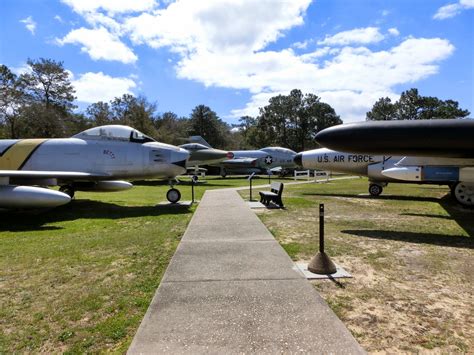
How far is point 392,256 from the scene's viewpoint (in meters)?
5.32

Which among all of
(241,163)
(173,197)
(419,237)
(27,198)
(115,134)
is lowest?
(419,237)

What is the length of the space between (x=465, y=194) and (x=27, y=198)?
12.9 m

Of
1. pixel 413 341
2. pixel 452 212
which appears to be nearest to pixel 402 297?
pixel 413 341

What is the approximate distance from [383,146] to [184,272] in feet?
17.2

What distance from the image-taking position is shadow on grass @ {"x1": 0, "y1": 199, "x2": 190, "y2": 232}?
8.43 metres

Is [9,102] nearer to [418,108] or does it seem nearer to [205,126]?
[205,126]

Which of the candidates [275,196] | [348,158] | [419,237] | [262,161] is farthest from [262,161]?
[419,237]

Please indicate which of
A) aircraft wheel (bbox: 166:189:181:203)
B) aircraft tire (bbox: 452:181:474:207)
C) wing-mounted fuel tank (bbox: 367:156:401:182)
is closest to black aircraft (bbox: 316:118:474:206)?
aircraft tire (bbox: 452:181:474:207)

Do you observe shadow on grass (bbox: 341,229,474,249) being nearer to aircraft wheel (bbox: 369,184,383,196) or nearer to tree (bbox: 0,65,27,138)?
aircraft wheel (bbox: 369,184,383,196)

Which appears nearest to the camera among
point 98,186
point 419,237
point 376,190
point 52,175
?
point 419,237

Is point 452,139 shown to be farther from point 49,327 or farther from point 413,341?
point 49,327

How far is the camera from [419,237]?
6633 millimetres

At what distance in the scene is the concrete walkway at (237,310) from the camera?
269 centimetres

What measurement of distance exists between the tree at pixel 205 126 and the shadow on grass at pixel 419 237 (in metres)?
64.7
